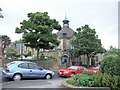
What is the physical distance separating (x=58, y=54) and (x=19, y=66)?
26.6m

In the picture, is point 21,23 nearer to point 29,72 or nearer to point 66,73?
point 66,73

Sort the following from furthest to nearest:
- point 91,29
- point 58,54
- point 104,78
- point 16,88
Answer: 1. point 58,54
2. point 91,29
3. point 16,88
4. point 104,78

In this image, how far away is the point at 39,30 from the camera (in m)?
30.5

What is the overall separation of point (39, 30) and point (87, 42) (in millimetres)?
10401

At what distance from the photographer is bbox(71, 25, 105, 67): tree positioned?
38.2m

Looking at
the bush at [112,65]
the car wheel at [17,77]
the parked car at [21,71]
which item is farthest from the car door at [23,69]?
the bush at [112,65]

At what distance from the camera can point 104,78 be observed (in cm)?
1004

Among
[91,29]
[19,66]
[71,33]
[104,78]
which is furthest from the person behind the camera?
[71,33]

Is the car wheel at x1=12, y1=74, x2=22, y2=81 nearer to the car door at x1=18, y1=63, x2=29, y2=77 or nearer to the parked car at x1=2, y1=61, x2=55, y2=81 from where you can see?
the parked car at x1=2, y1=61, x2=55, y2=81

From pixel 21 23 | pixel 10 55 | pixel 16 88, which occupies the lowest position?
pixel 16 88

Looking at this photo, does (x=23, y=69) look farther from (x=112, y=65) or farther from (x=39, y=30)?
(x=39, y=30)

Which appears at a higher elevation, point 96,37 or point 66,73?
point 96,37

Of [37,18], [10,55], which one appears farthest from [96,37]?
[10,55]

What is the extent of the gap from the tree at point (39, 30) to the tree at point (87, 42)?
7640 mm
